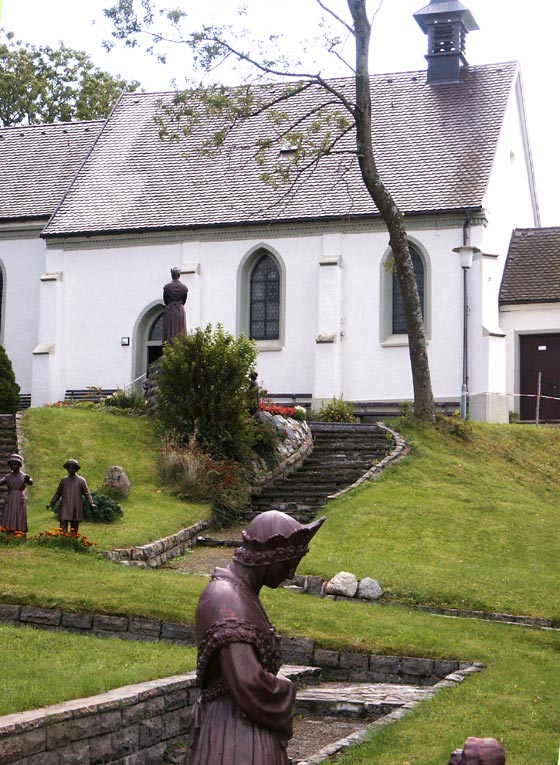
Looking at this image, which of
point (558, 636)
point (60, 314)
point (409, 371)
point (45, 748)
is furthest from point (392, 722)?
point (60, 314)

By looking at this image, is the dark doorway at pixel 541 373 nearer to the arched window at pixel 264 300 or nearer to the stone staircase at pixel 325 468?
the arched window at pixel 264 300

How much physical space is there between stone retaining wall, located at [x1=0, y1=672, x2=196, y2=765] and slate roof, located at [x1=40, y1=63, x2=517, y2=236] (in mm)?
25087

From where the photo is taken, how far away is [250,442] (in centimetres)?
2533

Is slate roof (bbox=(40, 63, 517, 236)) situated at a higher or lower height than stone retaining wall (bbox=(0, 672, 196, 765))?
higher

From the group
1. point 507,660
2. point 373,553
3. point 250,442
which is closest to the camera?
point 507,660

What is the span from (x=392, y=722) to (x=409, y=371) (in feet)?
78.8

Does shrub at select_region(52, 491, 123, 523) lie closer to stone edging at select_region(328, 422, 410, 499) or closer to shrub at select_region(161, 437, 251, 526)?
shrub at select_region(161, 437, 251, 526)

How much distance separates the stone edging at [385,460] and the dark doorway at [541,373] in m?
8.61

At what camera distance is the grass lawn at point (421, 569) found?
11.5 meters

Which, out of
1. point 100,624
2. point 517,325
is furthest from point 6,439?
point 517,325

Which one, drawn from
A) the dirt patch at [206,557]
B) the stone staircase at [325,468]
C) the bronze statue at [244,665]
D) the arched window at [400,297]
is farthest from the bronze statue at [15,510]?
the arched window at [400,297]

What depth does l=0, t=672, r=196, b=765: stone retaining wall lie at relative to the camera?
9.53 m

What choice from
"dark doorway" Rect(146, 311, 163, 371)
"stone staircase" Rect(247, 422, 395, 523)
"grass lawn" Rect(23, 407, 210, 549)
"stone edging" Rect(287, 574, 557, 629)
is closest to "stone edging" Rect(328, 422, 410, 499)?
"stone staircase" Rect(247, 422, 395, 523)

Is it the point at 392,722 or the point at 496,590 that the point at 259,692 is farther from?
the point at 496,590
